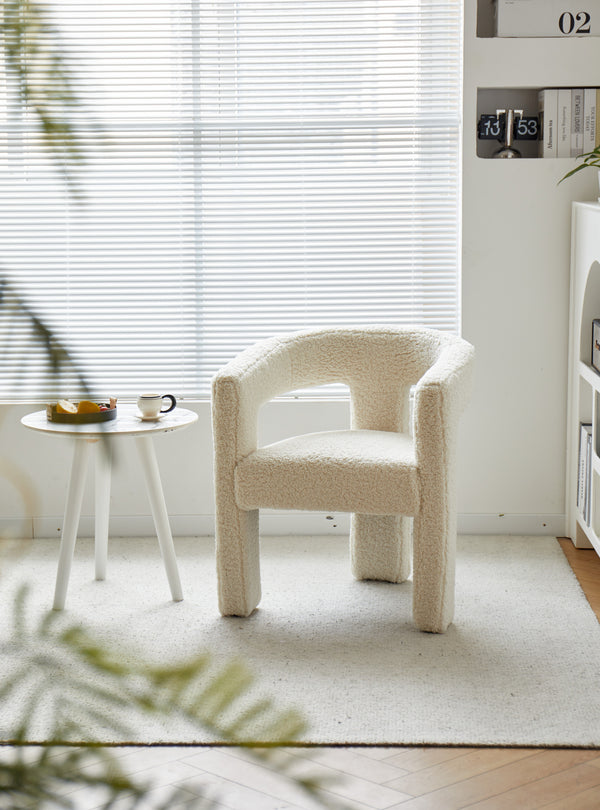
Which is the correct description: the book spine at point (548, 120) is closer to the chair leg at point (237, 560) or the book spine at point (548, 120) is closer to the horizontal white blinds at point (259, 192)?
the horizontal white blinds at point (259, 192)

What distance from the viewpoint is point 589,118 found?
9.72 ft

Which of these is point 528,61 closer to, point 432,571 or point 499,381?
point 499,381

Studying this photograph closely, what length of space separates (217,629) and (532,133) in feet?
6.12

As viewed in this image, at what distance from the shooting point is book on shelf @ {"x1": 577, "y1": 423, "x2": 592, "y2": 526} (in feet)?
9.25

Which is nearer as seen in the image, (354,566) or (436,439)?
(436,439)

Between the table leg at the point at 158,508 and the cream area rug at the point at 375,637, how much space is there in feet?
0.22

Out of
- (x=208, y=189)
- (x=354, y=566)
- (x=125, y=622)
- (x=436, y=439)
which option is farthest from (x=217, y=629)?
(x=208, y=189)

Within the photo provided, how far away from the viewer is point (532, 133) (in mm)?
3090

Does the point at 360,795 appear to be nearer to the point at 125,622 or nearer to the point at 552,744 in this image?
the point at 552,744

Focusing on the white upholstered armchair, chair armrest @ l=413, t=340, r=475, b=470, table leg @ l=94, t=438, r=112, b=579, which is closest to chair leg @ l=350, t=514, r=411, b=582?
the white upholstered armchair

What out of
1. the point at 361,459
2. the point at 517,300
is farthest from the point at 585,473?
the point at 361,459

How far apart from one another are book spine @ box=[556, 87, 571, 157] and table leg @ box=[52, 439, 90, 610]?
173 cm

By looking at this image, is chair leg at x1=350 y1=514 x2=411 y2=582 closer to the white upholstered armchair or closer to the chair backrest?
the white upholstered armchair

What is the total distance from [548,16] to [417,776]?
2271 mm
